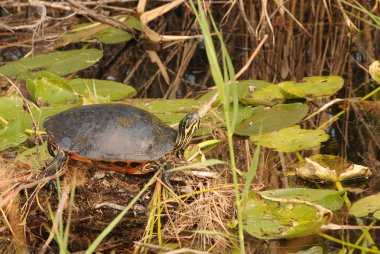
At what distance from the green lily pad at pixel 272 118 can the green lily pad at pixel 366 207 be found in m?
0.75

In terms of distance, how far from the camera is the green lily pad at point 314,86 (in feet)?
12.3

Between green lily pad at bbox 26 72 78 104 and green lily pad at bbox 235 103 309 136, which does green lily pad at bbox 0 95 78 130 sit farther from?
green lily pad at bbox 235 103 309 136

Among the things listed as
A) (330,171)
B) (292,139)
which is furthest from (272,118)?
(330,171)

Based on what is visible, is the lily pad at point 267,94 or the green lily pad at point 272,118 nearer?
the green lily pad at point 272,118

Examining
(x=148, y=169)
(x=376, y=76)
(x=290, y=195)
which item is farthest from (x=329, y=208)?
(x=376, y=76)

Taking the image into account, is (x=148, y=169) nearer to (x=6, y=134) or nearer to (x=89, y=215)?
(x=89, y=215)

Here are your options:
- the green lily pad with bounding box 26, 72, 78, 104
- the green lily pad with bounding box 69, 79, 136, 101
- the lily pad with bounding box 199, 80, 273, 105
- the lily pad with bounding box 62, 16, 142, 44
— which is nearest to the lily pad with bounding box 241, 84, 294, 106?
the lily pad with bounding box 199, 80, 273, 105

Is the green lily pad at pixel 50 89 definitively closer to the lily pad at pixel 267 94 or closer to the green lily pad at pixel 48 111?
the green lily pad at pixel 48 111

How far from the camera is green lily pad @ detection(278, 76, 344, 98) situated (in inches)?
148

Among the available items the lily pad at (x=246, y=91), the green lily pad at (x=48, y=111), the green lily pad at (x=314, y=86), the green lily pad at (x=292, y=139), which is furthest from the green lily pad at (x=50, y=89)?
the green lily pad at (x=314, y=86)

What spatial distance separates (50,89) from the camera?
3.61 m

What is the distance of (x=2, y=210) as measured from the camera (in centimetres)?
255

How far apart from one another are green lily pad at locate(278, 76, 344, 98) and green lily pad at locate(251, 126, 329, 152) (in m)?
0.42

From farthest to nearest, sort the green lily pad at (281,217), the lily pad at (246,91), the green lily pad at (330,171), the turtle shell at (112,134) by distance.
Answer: the lily pad at (246,91) < the green lily pad at (330,171) < the turtle shell at (112,134) < the green lily pad at (281,217)
